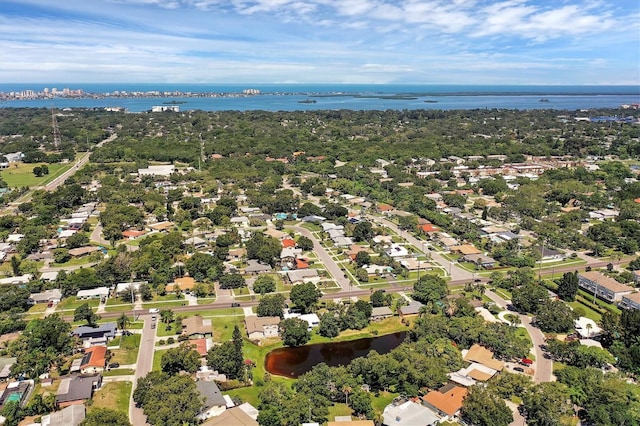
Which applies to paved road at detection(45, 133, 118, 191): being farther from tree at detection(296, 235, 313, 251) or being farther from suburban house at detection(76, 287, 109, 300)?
tree at detection(296, 235, 313, 251)

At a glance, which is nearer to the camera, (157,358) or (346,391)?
(346,391)

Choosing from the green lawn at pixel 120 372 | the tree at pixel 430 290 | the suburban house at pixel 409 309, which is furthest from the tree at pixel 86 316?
the tree at pixel 430 290

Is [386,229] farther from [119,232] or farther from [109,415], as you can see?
[109,415]

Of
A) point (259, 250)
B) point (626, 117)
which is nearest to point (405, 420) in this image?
point (259, 250)

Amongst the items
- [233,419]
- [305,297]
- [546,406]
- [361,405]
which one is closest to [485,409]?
[546,406]

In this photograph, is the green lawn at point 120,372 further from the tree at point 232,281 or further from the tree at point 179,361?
the tree at point 232,281

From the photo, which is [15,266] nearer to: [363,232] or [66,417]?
[66,417]

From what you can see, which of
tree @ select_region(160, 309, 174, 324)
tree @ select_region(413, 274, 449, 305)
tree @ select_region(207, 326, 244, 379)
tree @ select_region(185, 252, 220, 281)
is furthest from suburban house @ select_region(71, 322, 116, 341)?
tree @ select_region(413, 274, 449, 305)
